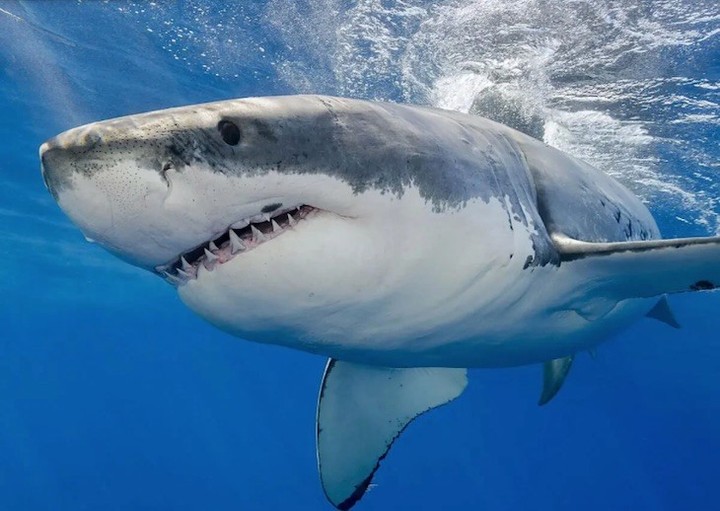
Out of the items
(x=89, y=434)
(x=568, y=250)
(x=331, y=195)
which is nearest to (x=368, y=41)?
(x=568, y=250)

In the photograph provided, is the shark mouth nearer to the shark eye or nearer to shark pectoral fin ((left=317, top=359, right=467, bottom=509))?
the shark eye

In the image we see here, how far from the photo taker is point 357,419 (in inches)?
176

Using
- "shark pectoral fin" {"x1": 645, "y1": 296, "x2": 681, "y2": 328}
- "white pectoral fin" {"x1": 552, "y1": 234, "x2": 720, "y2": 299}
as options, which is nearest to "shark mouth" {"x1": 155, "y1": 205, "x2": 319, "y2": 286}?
"white pectoral fin" {"x1": 552, "y1": 234, "x2": 720, "y2": 299}

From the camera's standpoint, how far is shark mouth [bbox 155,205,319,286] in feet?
7.26

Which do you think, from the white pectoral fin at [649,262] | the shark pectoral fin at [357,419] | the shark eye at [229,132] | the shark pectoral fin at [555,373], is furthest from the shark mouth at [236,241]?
the shark pectoral fin at [555,373]

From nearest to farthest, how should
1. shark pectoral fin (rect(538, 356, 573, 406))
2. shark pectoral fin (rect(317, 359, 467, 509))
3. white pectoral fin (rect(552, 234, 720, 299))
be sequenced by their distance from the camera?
white pectoral fin (rect(552, 234, 720, 299)), shark pectoral fin (rect(317, 359, 467, 509)), shark pectoral fin (rect(538, 356, 573, 406))

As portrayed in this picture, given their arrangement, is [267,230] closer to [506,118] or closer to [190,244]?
[190,244]

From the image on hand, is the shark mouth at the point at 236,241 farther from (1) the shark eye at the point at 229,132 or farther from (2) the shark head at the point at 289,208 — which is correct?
(1) the shark eye at the point at 229,132

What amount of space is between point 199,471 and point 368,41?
101990 mm

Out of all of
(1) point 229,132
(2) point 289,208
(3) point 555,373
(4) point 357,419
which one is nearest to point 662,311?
(3) point 555,373

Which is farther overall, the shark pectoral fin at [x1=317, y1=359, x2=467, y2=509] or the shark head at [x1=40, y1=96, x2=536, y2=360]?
the shark pectoral fin at [x1=317, y1=359, x2=467, y2=509]

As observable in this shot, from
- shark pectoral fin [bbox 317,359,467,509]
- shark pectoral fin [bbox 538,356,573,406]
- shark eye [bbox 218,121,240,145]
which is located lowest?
shark pectoral fin [bbox 538,356,573,406]

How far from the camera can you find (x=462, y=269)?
2.89m

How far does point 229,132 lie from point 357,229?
2.14 ft
